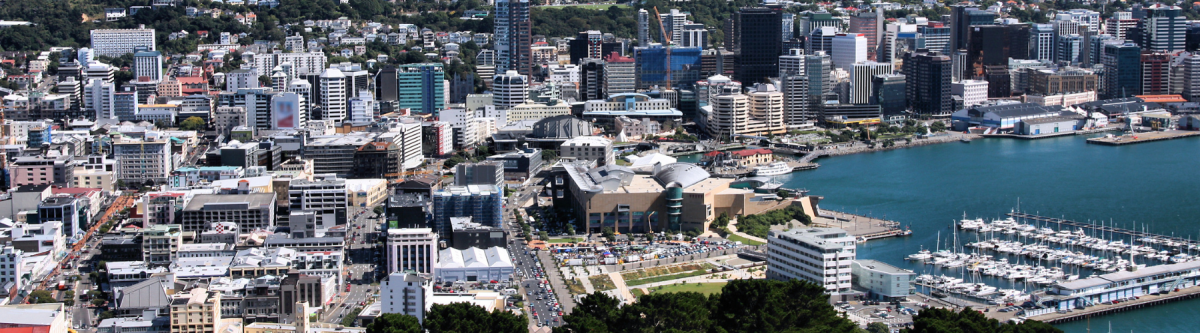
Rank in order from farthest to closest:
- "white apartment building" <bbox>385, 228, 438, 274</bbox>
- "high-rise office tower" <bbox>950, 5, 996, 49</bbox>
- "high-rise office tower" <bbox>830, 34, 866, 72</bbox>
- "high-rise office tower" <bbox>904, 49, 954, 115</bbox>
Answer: "high-rise office tower" <bbox>950, 5, 996, 49</bbox> < "high-rise office tower" <bbox>830, 34, 866, 72</bbox> < "high-rise office tower" <bbox>904, 49, 954, 115</bbox> < "white apartment building" <bbox>385, 228, 438, 274</bbox>

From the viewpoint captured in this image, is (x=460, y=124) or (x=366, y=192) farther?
(x=460, y=124)

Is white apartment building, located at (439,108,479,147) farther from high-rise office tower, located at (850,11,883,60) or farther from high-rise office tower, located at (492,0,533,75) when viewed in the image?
high-rise office tower, located at (850,11,883,60)

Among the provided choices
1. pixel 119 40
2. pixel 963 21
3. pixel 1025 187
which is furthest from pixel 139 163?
pixel 963 21

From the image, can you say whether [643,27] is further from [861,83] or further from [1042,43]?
[1042,43]

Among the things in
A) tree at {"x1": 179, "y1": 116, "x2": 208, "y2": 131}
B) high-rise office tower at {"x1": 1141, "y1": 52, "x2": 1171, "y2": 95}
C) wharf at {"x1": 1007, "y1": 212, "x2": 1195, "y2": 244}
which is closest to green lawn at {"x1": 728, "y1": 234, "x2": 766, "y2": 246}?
wharf at {"x1": 1007, "y1": 212, "x2": 1195, "y2": 244}

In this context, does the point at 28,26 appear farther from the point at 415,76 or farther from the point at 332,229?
the point at 332,229

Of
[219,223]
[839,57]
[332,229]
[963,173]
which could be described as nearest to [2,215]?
[219,223]
